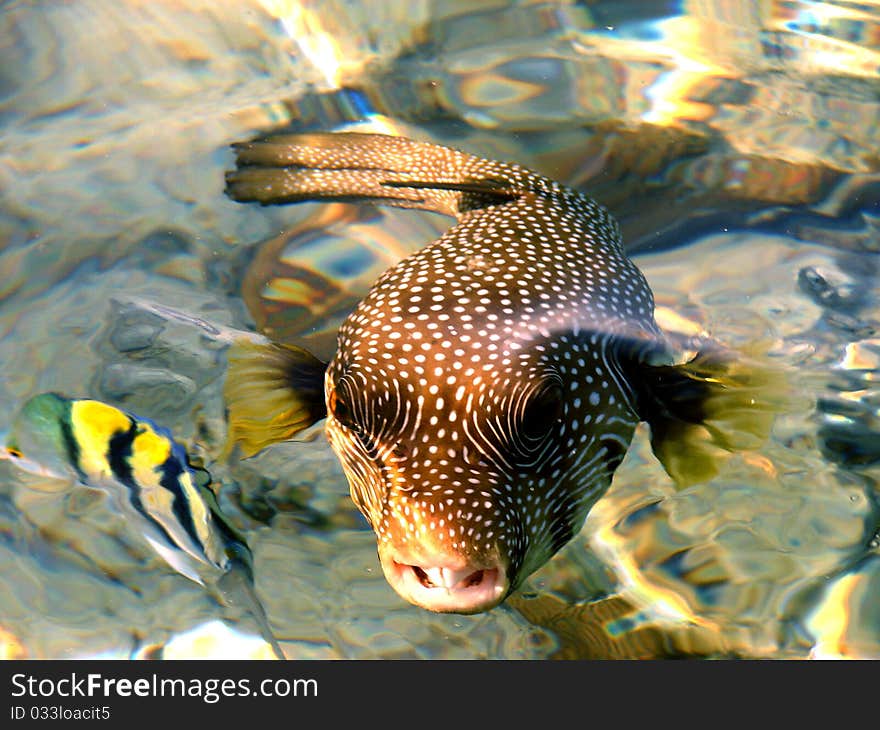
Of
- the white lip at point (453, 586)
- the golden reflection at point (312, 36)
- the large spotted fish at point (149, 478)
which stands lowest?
the large spotted fish at point (149, 478)

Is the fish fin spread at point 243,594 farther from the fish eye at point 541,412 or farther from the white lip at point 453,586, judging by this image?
the fish eye at point 541,412

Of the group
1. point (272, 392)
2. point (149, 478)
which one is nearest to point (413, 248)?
point (272, 392)

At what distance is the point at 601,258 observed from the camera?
3.24m

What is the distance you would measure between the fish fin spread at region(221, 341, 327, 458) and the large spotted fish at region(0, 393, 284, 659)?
651 millimetres

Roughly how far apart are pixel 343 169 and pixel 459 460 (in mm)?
2894

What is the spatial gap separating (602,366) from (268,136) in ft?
10.6

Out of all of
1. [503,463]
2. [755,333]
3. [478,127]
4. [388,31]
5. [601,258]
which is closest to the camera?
[503,463]

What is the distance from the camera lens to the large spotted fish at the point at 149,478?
3545 millimetres

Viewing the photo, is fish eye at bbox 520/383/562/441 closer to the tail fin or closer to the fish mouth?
the fish mouth

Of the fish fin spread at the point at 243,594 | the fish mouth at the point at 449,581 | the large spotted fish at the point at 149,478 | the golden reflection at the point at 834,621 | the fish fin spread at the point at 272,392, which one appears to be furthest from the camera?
the large spotted fish at the point at 149,478

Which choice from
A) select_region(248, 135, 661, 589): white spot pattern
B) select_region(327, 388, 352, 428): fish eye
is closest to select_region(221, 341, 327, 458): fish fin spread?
select_region(248, 135, 661, 589): white spot pattern

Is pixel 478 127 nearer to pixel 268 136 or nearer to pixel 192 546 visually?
pixel 268 136

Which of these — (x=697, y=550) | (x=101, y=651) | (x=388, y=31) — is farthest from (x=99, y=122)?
(x=697, y=550)

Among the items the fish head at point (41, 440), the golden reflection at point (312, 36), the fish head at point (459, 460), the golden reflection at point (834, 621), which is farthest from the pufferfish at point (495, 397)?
the golden reflection at point (312, 36)
